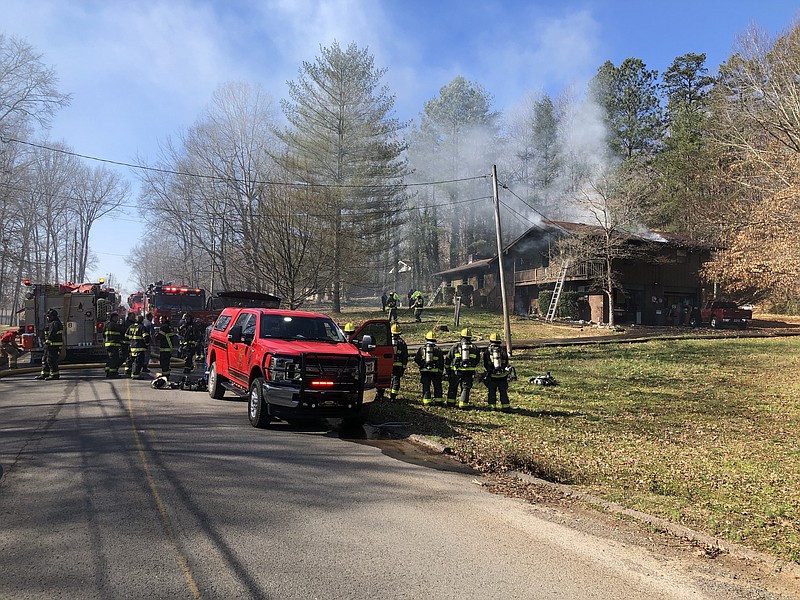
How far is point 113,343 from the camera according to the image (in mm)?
14305

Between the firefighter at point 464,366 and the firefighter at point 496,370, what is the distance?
36 centimetres

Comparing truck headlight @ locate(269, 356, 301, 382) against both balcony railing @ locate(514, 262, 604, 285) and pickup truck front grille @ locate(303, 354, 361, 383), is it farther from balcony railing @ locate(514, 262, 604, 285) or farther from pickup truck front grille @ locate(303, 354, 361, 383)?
balcony railing @ locate(514, 262, 604, 285)

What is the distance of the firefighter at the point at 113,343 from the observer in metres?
14.2

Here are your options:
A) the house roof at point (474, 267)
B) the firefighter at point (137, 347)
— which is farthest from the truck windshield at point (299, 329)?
the house roof at point (474, 267)

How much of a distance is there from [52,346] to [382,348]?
7.84 m

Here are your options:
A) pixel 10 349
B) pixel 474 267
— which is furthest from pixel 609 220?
pixel 10 349

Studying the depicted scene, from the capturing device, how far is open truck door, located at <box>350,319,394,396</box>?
468 inches

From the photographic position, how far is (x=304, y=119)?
117 ft

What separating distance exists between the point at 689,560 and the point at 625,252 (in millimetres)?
31681

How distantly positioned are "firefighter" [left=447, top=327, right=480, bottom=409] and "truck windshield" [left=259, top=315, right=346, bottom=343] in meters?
2.48

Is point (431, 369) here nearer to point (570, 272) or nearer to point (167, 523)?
point (167, 523)

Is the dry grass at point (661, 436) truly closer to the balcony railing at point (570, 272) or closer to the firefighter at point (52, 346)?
the firefighter at point (52, 346)

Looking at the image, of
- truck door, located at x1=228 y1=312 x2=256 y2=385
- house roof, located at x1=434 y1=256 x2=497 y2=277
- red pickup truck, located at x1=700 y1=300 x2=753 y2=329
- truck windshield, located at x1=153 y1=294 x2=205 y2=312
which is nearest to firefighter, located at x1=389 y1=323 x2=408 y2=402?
truck door, located at x1=228 y1=312 x2=256 y2=385

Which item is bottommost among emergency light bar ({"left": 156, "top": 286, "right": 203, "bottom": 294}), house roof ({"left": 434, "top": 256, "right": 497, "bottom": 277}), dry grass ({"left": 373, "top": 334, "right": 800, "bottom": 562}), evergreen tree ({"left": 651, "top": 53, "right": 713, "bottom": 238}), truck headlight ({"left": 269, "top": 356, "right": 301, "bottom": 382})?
dry grass ({"left": 373, "top": 334, "right": 800, "bottom": 562})
